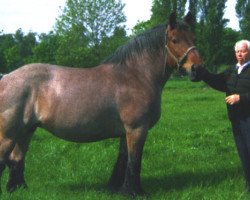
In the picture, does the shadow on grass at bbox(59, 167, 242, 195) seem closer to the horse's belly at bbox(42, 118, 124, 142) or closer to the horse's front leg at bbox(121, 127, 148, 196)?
the horse's front leg at bbox(121, 127, 148, 196)

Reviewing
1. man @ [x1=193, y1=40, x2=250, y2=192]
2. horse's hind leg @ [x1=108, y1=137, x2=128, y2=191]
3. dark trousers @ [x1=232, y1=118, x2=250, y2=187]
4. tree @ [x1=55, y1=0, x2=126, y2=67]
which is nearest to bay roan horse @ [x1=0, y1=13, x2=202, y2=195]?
horse's hind leg @ [x1=108, y1=137, x2=128, y2=191]

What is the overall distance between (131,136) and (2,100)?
1654 millimetres

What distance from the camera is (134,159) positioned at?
18.7 ft

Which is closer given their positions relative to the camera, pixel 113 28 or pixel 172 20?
pixel 172 20

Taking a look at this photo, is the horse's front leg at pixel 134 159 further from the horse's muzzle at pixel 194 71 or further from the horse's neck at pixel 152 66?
the horse's muzzle at pixel 194 71

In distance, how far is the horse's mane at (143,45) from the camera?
582cm

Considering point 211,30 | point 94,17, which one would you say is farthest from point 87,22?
point 211,30

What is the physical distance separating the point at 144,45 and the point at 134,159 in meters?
1.50

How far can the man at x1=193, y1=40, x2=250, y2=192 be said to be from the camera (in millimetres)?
5684

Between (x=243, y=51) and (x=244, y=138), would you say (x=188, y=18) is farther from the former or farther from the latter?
(x=244, y=138)

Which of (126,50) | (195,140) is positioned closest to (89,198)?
(126,50)

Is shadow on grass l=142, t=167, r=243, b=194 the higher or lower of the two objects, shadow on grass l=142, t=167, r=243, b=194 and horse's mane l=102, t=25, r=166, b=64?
the lower

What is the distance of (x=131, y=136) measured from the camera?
5602 millimetres

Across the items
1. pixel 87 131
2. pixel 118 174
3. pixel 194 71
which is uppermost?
pixel 194 71
